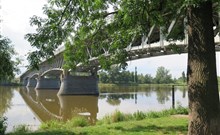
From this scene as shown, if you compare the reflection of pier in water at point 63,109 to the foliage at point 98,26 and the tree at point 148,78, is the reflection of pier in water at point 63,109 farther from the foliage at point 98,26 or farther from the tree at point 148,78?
the tree at point 148,78

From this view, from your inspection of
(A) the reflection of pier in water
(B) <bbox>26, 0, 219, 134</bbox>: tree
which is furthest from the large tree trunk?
(A) the reflection of pier in water

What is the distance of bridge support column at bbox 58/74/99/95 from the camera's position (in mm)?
69250

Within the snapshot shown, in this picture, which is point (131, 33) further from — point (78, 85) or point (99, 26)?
point (78, 85)

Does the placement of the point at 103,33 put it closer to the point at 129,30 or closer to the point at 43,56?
the point at 129,30

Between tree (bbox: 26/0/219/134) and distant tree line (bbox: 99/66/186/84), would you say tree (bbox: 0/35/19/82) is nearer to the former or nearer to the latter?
tree (bbox: 26/0/219/134)

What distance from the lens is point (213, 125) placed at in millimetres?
7539

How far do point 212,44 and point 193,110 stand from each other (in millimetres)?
1751

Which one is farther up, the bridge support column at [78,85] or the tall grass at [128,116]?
the bridge support column at [78,85]

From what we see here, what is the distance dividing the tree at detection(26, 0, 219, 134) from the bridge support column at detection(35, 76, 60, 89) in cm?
9591

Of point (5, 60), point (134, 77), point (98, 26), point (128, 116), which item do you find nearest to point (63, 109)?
point (128, 116)

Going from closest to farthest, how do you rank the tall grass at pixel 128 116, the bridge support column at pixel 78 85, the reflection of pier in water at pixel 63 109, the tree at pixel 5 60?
the tree at pixel 5 60, the tall grass at pixel 128 116, the reflection of pier in water at pixel 63 109, the bridge support column at pixel 78 85

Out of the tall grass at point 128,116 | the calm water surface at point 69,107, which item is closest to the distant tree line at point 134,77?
the calm water surface at point 69,107

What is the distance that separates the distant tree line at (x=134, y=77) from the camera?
468 feet

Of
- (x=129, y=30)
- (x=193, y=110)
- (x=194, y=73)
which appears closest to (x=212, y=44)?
(x=194, y=73)
